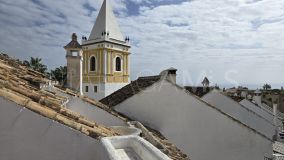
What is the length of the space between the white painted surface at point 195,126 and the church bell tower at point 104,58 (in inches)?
785

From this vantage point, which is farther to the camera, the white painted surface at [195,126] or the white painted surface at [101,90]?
the white painted surface at [101,90]

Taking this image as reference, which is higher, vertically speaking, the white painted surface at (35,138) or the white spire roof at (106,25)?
the white spire roof at (106,25)

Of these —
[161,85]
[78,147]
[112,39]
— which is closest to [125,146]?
[78,147]

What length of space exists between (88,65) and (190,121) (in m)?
24.1

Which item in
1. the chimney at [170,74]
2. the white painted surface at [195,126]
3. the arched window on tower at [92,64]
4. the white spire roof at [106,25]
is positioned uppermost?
the white spire roof at [106,25]

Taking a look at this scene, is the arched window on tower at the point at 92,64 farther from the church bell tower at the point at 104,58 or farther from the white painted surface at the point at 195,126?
the white painted surface at the point at 195,126

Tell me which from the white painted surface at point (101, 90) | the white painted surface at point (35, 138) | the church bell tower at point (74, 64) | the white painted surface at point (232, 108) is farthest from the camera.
Answer: the white painted surface at point (101, 90)

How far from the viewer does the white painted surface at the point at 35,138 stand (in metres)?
3.54

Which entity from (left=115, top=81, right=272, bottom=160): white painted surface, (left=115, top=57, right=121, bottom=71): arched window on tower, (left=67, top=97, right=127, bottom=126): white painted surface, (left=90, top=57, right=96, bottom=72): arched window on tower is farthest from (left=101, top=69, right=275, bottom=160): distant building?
(left=115, top=57, right=121, bottom=71): arched window on tower

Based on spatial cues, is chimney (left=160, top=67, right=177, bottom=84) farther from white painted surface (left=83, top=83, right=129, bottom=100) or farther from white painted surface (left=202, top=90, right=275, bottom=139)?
white painted surface (left=83, top=83, right=129, bottom=100)

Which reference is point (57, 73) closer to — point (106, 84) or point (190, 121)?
point (106, 84)

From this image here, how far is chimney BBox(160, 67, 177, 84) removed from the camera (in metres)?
10.1

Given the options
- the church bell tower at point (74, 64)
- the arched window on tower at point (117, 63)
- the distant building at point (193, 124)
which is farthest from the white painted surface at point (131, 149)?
the arched window on tower at point (117, 63)

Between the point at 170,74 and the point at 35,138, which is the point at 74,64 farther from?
the point at 35,138
